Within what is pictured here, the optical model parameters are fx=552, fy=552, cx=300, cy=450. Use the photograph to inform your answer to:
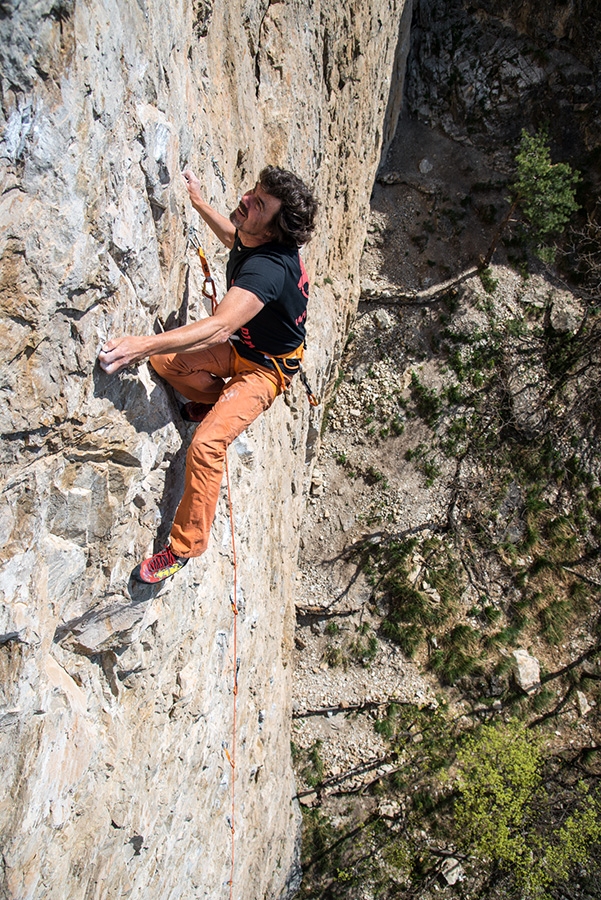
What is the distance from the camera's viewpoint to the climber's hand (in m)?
3.01

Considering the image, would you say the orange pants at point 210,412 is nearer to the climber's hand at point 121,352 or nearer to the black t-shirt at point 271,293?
the black t-shirt at point 271,293

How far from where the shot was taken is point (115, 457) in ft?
11.2

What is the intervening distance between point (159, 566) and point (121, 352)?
153cm

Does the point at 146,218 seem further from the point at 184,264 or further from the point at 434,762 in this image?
the point at 434,762

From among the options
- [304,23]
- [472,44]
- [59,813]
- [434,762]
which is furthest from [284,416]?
[472,44]

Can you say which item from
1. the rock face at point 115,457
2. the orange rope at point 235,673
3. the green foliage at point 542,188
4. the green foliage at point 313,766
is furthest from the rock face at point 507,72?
the green foliage at point 313,766

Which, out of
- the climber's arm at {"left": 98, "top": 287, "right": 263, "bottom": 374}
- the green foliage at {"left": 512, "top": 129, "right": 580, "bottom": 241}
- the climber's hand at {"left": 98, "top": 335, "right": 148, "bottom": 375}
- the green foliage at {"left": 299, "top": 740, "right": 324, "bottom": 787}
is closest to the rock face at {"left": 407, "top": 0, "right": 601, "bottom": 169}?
the green foliage at {"left": 512, "top": 129, "right": 580, "bottom": 241}

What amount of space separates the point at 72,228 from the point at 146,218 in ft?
2.30

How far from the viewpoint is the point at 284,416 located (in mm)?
7461

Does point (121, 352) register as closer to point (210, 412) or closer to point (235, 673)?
point (210, 412)

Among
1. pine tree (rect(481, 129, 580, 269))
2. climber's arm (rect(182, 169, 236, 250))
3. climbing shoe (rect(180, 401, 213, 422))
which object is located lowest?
climbing shoe (rect(180, 401, 213, 422))

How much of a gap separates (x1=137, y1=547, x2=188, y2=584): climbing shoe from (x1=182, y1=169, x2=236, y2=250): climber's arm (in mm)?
2313

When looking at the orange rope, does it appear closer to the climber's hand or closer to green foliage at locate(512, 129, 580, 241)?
the climber's hand

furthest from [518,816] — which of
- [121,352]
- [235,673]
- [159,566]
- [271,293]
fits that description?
[121,352]
